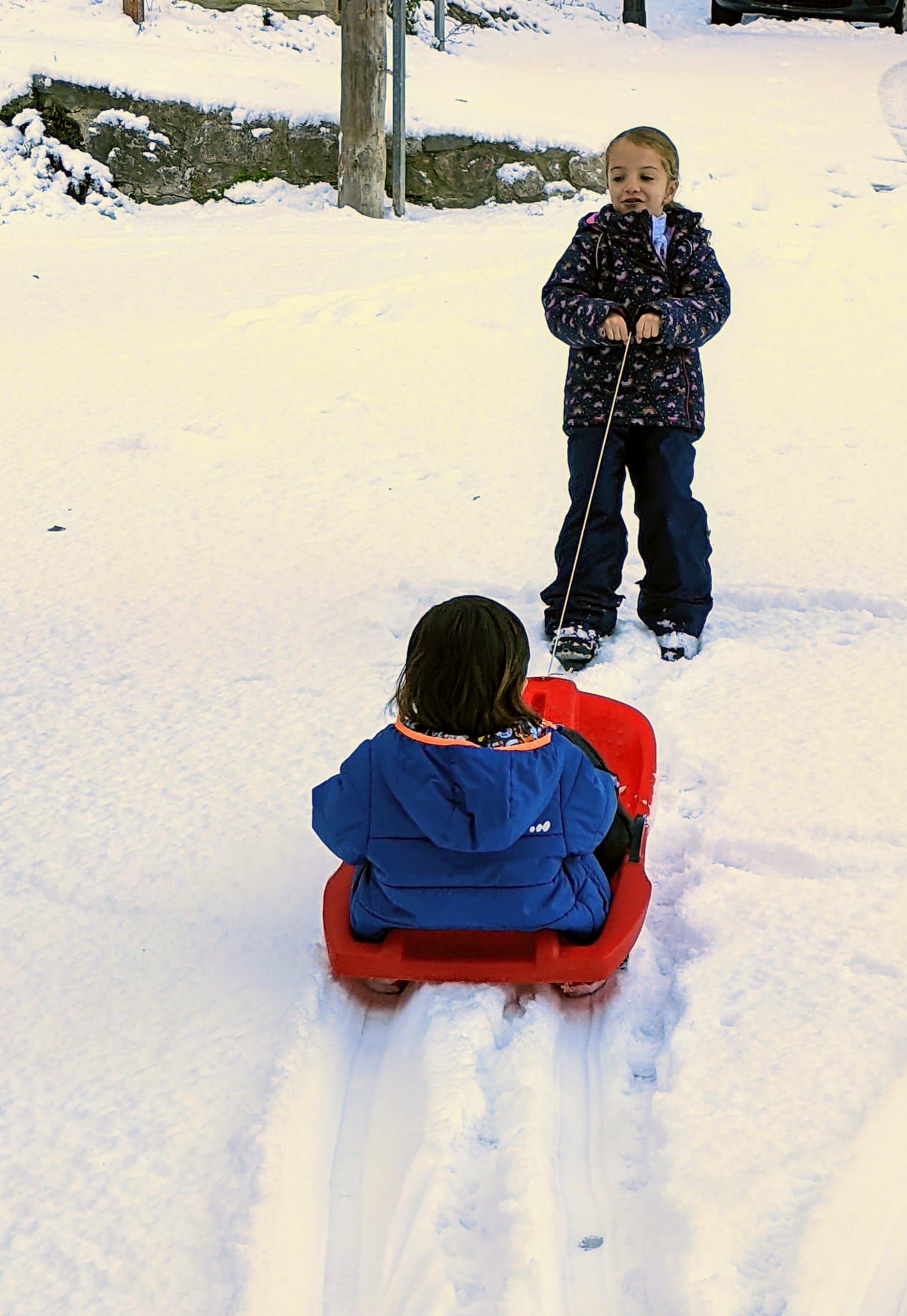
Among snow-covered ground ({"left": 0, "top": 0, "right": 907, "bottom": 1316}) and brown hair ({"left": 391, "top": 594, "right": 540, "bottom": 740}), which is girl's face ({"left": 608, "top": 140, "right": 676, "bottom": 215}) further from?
brown hair ({"left": 391, "top": 594, "right": 540, "bottom": 740})

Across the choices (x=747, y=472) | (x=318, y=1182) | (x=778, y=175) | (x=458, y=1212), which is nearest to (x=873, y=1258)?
(x=458, y=1212)

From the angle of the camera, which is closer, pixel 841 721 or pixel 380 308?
pixel 841 721

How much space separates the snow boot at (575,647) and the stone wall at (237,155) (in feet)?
18.3

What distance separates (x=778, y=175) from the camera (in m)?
8.10

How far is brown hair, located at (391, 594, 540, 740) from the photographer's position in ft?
5.96

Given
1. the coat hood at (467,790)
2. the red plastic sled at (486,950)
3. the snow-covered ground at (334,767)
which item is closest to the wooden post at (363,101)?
the snow-covered ground at (334,767)

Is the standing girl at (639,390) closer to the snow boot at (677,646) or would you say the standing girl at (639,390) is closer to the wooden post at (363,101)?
the snow boot at (677,646)

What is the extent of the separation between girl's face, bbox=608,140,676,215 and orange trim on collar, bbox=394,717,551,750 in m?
1.62

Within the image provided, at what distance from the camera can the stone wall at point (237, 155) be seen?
7637 millimetres

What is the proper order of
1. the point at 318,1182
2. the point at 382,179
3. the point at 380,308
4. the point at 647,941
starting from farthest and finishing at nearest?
the point at 382,179 → the point at 380,308 → the point at 647,941 → the point at 318,1182

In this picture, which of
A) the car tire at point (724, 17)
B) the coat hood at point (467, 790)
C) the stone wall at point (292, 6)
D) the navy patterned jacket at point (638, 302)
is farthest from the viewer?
the car tire at point (724, 17)

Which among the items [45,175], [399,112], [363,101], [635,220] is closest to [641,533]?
[635,220]

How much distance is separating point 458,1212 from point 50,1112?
23.0 inches

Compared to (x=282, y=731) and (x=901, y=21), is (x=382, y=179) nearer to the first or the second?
(x=282, y=731)
